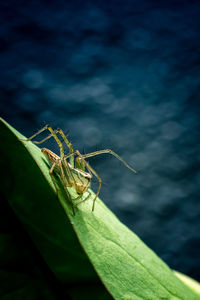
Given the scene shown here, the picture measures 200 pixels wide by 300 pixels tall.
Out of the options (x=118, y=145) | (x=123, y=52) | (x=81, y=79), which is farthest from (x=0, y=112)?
(x=123, y=52)

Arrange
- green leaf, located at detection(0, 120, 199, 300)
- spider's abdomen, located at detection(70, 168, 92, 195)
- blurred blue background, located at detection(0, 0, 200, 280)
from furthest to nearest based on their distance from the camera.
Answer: blurred blue background, located at detection(0, 0, 200, 280), spider's abdomen, located at detection(70, 168, 92, 195), green leaf, located at detection(0, 120, 199, 300)

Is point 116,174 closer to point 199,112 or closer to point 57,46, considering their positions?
point 199,112

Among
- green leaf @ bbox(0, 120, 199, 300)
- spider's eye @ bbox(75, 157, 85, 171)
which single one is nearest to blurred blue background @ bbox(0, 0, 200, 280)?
spider's eye @ bbox(75, 157, 85, 171)

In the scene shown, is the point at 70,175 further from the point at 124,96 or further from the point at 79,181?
the point at 124,96

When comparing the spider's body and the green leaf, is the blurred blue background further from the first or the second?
the green leaf

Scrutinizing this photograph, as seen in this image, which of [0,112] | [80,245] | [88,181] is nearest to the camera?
[80,245]

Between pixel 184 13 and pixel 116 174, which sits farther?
pixel 184 13

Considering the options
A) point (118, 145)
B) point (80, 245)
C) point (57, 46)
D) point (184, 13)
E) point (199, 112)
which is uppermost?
point (184, 13)

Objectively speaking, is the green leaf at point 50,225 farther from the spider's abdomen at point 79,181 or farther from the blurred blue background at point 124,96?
the blurred blue background at point 124,96

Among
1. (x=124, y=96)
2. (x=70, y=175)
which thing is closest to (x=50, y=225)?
(x=70, y=175)
